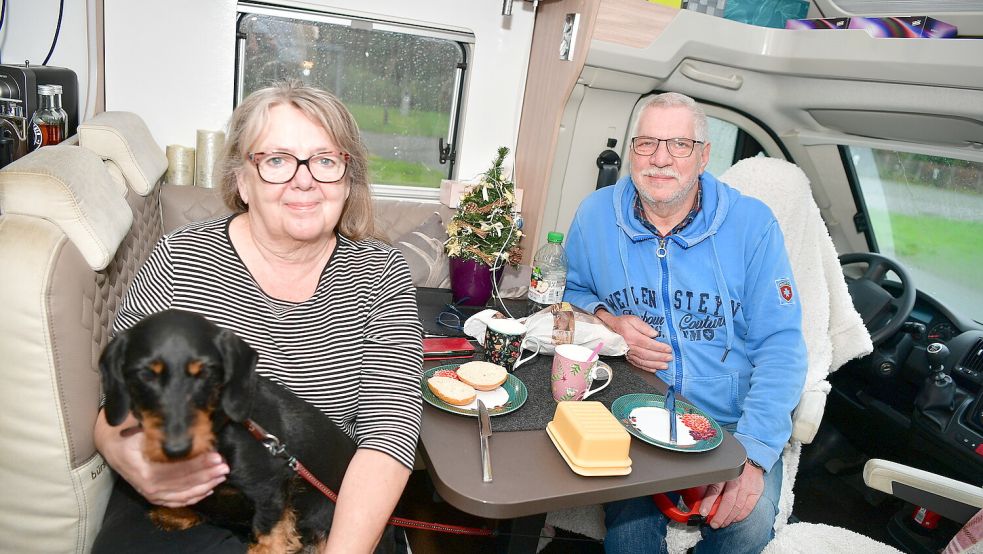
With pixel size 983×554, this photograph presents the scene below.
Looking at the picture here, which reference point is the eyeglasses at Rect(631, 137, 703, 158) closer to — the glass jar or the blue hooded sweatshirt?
the blue hooded sweatshirt

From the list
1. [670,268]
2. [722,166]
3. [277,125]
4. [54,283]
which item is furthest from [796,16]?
[54,283]

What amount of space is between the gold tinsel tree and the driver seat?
1058mm

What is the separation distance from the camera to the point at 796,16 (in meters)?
3.34

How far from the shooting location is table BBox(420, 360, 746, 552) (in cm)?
125

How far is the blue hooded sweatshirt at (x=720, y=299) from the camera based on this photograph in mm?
2076

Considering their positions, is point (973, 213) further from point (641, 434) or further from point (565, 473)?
point (565, 473)

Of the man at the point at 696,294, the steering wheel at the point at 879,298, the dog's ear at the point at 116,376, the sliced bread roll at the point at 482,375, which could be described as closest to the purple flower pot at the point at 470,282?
the man at the point at 696,294

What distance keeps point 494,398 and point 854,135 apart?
2.71 meters

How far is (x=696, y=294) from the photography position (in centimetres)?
212

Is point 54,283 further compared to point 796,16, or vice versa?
point 796,16

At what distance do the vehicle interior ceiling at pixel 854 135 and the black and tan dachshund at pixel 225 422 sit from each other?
2206mm

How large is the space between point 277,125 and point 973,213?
3317 millimetres

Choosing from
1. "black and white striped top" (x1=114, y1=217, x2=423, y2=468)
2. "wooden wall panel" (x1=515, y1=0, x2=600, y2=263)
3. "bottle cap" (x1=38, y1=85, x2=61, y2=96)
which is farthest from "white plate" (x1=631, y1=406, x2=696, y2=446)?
"bottle cap" (x1=38, y1=85, x2=61, y2=96)

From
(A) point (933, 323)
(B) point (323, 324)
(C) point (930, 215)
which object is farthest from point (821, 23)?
(B) point (323, 324)
